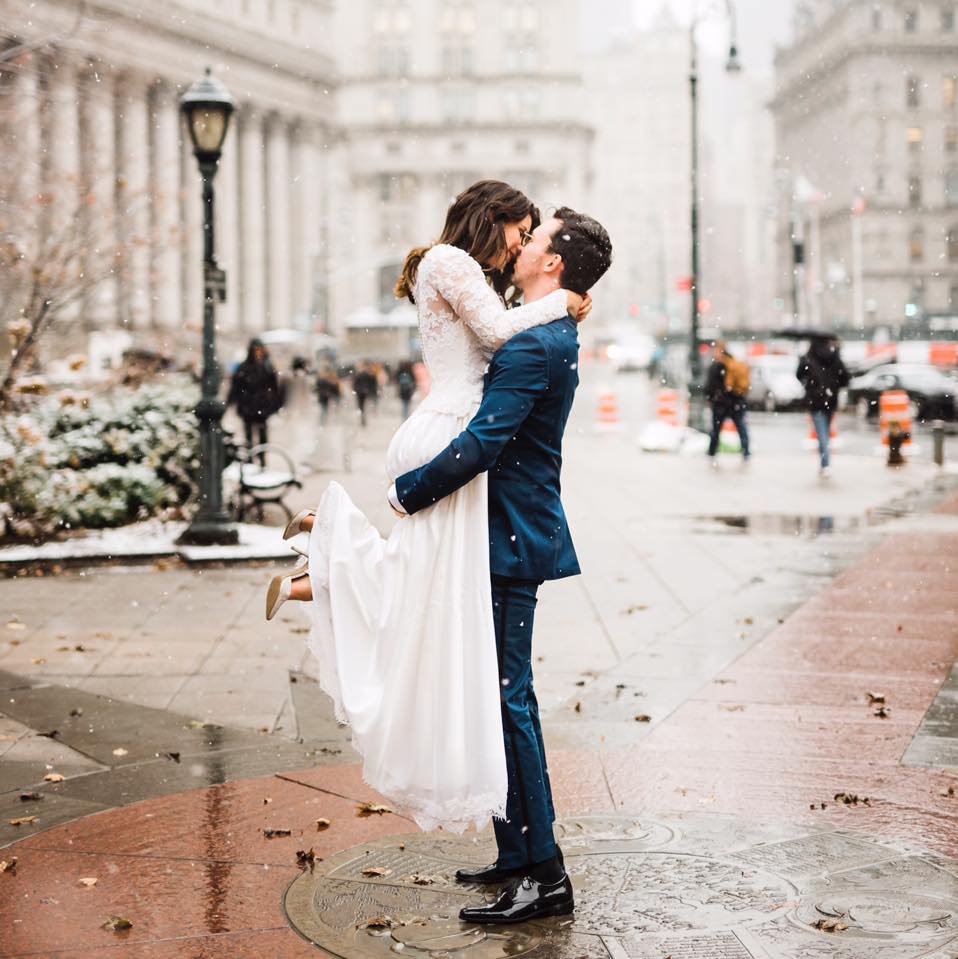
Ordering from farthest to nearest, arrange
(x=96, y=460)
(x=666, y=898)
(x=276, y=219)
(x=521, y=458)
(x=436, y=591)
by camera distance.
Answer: (x=276, y=219), (x=96, y=460), (x=666, y=898), (x=521, y=458), (x=436, y=591)

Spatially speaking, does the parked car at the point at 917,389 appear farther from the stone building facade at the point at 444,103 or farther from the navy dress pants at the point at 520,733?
the stone building facade at the point at 444,103

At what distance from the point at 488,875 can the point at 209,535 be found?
8.74 m

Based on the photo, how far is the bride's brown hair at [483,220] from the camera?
4.51 meters

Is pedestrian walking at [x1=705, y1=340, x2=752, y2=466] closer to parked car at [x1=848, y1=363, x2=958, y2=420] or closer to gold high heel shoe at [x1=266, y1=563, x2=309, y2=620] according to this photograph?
parked car at [x1=848, y1=363, x2=958, y2=420]

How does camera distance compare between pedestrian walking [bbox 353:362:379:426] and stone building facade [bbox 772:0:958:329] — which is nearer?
pedestrian walking [bbox 353:362:379:426]

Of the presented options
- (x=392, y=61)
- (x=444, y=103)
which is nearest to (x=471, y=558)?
(x=444, y=103)

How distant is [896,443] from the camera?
23188 millimetres

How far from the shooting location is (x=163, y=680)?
26.5ft

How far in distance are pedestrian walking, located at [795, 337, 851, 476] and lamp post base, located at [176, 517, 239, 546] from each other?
10.5 meters

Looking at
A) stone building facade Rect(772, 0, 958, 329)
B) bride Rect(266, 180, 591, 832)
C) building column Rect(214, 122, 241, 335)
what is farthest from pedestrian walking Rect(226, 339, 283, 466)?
stone building facade Rect(772, 0, 958, 329)

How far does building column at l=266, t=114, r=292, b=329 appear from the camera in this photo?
104 metres

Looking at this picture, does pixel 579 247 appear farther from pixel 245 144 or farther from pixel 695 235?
pixel 245 144

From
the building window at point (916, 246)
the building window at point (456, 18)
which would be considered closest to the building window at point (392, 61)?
the building window at point (456, 18)

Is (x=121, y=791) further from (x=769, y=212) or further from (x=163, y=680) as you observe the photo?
(x=769, y=212)
